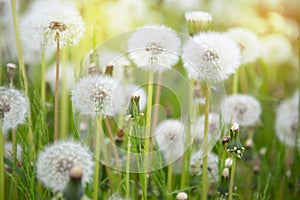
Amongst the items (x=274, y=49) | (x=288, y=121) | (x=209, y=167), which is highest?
(x=274, y=49)

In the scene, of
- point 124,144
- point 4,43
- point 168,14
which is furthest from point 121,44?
point 168,14

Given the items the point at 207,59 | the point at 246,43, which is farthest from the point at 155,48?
the point at 246,43

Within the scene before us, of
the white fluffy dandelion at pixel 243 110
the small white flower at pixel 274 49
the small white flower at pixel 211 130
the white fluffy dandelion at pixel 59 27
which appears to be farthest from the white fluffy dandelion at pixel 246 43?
the small white flower at pixel 274 49

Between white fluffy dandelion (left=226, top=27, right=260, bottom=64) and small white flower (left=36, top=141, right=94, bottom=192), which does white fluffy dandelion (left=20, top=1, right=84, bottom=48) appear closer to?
small white flower (left=36, top=141, right=94, bottom=192)

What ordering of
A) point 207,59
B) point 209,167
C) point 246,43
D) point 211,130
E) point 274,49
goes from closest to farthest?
1. point 207,59
2. point 209,167
3. point 211,130
4. point 246,43
5. point 274,49

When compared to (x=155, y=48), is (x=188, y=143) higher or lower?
lower

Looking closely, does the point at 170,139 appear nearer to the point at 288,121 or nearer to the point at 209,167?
the point at 209,167
